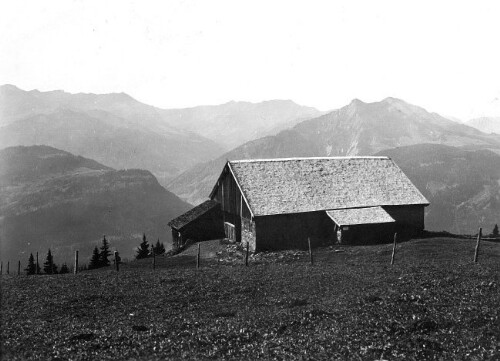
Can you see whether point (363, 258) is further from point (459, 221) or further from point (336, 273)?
point (459, 221)

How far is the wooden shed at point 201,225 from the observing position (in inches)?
2450

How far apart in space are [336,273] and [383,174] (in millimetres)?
33724

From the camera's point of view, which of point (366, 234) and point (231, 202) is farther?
point (231, 202)

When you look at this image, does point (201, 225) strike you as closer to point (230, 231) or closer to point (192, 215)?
point (192, 215)

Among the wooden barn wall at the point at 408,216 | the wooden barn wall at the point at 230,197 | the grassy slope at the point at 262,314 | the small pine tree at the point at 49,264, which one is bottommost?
the small pine tree at the point at 49,264

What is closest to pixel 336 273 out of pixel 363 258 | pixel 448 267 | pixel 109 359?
pixel 448 267

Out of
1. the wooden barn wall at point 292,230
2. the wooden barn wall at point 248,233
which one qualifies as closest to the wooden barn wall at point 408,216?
the wooden barn wall at point 292,230

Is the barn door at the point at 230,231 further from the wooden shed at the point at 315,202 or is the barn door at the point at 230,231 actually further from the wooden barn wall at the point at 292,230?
the wooden barn wall at the point at 292,230

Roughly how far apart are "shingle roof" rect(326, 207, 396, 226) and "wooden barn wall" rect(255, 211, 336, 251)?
1624 millimetres

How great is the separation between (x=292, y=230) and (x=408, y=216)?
16.2 metres

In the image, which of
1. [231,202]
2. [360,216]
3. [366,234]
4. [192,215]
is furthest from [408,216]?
[192,215]

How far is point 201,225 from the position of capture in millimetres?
62750

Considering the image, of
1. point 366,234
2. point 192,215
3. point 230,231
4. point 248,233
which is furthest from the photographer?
point 192,215

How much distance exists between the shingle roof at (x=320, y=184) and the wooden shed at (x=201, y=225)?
9308 mm
